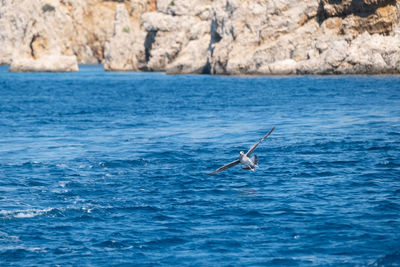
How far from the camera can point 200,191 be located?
68.9ft

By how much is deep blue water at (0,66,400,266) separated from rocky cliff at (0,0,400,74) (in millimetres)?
43696

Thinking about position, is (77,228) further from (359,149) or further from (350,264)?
(359,149)

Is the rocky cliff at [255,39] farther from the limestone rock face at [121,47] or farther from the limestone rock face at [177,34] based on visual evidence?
the limestone rock face at [121,47]

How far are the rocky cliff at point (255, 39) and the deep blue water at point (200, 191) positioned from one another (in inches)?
1720

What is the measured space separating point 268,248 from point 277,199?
4.71m

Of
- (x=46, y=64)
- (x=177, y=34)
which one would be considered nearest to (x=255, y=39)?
(x=177, y=34)

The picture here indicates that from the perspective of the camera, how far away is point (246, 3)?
330 ft

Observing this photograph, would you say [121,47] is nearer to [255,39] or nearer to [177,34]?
[177,34]

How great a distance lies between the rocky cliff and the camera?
277ft

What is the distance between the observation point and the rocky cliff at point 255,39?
84500 mm

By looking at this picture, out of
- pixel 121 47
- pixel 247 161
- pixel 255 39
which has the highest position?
pixel 255 39

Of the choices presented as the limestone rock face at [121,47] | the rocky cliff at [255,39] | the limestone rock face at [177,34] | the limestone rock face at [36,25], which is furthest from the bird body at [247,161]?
the limestone rock face at [121,47]

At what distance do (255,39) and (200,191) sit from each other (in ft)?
255

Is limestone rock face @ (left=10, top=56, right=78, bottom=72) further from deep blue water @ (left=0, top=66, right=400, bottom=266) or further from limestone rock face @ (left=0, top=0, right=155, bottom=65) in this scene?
deep blue water @ (left=0, top=66, right=400, bottom=266)
